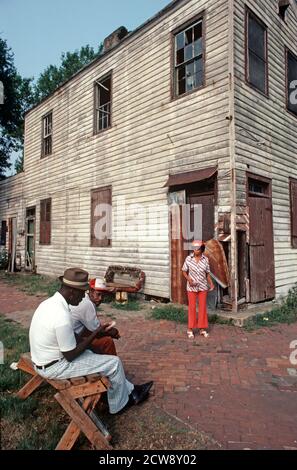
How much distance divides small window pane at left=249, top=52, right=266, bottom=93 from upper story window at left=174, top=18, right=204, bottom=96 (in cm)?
125

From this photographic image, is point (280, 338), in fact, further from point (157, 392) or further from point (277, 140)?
point (277, 140)

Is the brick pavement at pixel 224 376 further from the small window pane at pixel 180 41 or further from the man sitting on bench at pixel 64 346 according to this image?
the small window pane at pixel 180 41

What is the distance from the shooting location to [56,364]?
296 cm

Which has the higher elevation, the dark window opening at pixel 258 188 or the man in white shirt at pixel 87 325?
the dark window opening at pixel 258 188

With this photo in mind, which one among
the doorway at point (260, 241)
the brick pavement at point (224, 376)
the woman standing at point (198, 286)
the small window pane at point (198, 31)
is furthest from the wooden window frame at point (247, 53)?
the brick pavement at point (224, 376)

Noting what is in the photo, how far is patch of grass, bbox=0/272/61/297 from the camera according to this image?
1115cm

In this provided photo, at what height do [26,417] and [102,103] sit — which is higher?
[102,103]

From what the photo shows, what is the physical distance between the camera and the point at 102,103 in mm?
12086

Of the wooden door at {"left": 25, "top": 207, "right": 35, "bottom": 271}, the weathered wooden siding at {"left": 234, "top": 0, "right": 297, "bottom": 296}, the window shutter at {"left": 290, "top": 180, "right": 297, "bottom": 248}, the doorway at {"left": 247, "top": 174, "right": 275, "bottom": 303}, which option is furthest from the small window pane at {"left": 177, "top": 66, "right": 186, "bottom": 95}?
the wooden door at {"left": 25, "top": 207, "right": 35, "bottom": 271}

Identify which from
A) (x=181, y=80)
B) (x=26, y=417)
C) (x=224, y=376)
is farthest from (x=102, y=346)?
(x=181, y=80)

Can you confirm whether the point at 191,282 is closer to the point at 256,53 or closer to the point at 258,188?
the point at 258,188

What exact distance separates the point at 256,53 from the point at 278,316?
663 cm

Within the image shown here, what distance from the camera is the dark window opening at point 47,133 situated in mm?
14797

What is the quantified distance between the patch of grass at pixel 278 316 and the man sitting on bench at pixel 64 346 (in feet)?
14.1
